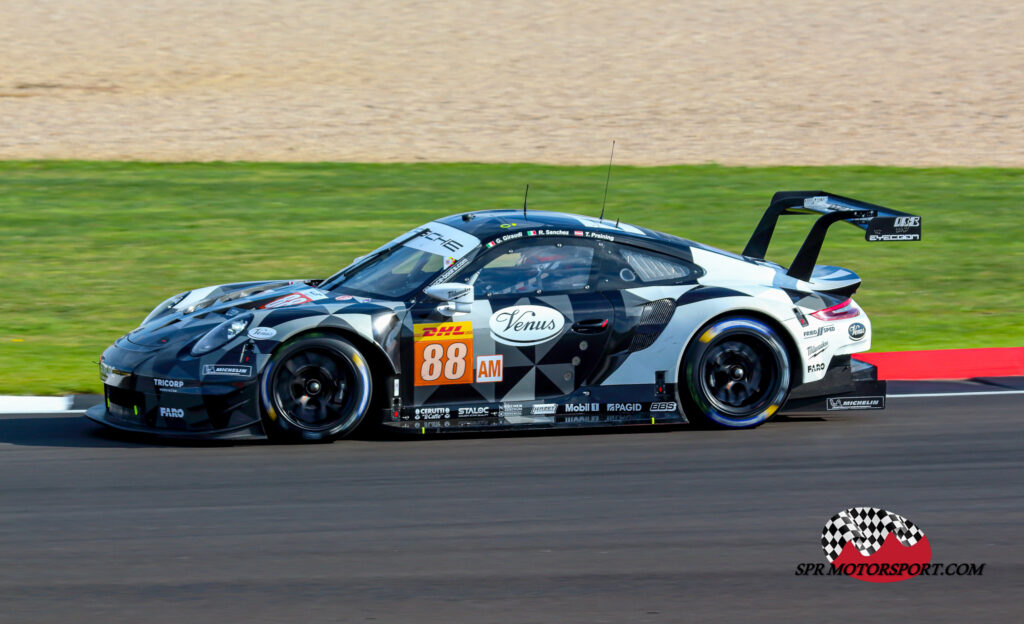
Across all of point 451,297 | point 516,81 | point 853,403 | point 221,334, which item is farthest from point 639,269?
point 516,81

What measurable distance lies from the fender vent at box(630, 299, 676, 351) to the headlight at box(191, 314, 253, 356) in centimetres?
221

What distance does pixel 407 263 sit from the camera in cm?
832

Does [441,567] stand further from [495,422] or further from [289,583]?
[495,422]

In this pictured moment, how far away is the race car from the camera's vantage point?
7.61 metres

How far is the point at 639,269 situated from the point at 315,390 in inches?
81.0

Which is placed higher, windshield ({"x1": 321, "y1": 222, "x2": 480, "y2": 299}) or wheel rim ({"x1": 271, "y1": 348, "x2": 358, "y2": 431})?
windshield ({"x1": 321, "y1": 222, "x2": 480, "y2": 299})

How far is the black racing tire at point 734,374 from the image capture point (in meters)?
8.15

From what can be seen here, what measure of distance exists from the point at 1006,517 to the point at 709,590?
1880 mm

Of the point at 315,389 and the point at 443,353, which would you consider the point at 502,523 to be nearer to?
the point at 443,353

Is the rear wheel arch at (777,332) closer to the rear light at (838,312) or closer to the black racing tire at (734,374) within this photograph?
the black racing tire at (734,374)

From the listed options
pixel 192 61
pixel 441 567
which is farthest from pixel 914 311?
pixel 192 61

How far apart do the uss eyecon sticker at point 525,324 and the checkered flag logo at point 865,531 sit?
2.11 meters

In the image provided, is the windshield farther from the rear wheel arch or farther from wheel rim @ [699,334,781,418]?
wheel rim @ [699,334,781,418]

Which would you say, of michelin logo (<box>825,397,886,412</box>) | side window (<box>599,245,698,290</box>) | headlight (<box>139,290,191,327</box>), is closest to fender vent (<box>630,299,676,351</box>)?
side window (<box>599,245,698,290</box>)
